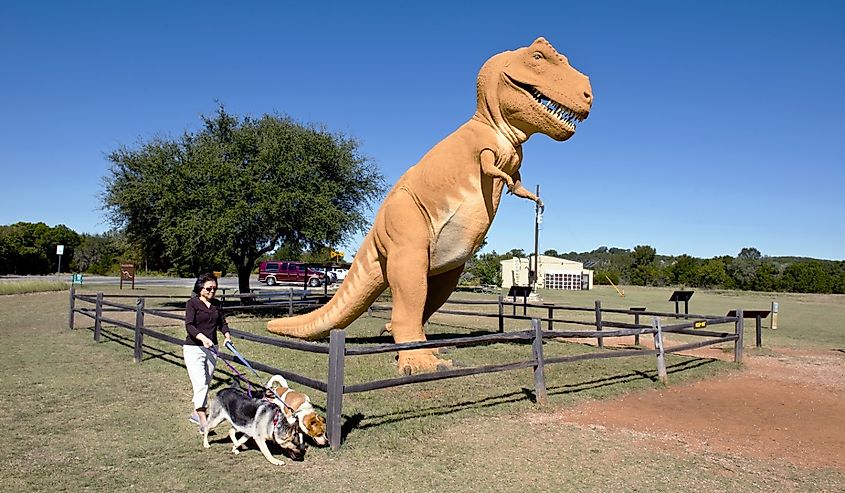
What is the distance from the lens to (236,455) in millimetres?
4770

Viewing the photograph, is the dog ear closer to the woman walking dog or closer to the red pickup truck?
the woman walking dog

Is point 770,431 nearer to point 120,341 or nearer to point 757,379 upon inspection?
point 757,379

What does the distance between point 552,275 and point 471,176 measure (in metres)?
42.7

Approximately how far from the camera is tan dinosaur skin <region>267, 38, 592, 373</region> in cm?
829

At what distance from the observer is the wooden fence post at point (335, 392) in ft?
16.3

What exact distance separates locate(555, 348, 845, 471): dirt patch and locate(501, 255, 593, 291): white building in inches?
1549

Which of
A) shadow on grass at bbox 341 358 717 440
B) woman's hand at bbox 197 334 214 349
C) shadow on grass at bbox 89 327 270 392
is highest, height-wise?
woman's hand at bbox 197 334 214 349

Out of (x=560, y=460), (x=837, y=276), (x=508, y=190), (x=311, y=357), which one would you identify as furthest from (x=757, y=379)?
(x=837, y=276)

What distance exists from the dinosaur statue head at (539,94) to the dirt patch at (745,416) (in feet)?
12.4

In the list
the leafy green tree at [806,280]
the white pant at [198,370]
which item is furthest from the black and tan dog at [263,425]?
the leafy green tree at [806,280]

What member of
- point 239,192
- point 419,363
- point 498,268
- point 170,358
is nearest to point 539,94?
point 419,363

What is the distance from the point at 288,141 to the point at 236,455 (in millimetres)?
13645

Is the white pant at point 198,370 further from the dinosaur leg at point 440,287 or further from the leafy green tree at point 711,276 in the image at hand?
the leafy green tree at point 711,276

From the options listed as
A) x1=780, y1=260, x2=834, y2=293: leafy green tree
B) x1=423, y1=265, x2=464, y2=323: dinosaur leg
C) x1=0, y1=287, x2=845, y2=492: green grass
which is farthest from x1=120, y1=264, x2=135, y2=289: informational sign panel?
x1=780, y1=260, x2=834, y2=293: leafy green tree
